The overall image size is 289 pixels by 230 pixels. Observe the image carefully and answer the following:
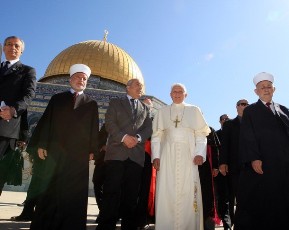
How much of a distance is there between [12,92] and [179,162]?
1.93 meters

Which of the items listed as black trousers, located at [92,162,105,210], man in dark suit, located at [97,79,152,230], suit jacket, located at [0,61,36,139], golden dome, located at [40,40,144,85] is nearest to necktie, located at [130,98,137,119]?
man in dark suit, located at [97,79,152,230]

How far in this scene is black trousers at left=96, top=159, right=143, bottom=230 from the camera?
3.39 meters

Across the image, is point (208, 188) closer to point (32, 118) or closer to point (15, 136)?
point (15, 136)

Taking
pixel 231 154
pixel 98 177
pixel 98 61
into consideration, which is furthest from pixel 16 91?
pixel 98 61

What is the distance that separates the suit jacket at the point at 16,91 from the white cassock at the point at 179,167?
1.54m

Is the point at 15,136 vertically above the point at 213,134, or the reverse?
the point at 213,134

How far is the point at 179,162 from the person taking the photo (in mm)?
3768

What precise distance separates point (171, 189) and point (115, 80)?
1871 cm

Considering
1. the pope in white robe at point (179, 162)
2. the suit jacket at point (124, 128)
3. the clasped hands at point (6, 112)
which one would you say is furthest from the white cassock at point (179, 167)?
the clasped hands at point (6, 112)

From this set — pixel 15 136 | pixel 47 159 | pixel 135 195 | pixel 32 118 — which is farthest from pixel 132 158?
pixel 32 118

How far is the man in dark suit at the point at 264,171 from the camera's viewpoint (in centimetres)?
313

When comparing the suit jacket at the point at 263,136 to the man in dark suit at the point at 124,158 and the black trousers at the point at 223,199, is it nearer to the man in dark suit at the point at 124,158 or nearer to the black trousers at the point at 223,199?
the man in dark suit at the point at 124,158

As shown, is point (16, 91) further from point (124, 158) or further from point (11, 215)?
point (11, 215)

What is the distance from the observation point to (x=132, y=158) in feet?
11.8
